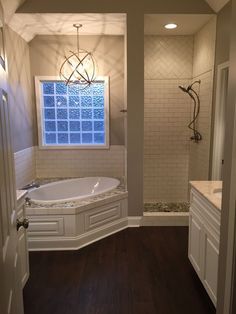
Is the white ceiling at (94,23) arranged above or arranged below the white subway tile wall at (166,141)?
above

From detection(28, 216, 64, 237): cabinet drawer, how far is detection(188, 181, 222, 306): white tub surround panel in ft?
4.89

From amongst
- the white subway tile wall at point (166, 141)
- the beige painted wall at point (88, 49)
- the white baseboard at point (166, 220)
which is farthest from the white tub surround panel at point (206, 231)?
the beige painted wall at point (88, 49)

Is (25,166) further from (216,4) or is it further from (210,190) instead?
(216,4)

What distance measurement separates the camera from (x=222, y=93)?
3.23m

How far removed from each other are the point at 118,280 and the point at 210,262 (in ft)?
3.08

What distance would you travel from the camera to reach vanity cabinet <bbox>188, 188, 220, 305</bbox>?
1.92 meters

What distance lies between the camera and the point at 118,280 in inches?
99.0

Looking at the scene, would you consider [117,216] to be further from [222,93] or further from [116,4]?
[116,4]

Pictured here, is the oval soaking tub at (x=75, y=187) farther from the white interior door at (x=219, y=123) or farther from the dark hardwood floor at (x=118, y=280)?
the white interior door at (x=219, y=123)

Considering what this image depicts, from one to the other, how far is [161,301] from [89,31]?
3754 millimetres

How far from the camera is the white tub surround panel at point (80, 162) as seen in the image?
15.1 feet

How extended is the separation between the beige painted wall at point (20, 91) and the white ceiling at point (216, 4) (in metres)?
2.57

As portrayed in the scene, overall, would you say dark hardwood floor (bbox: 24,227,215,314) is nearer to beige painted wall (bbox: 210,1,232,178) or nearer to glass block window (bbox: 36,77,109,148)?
glass block window (bbox: 36,77,109,148)

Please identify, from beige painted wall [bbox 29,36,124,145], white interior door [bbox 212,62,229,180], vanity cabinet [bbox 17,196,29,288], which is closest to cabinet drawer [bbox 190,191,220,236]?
white interior door [bbox 212,62,229,180]
